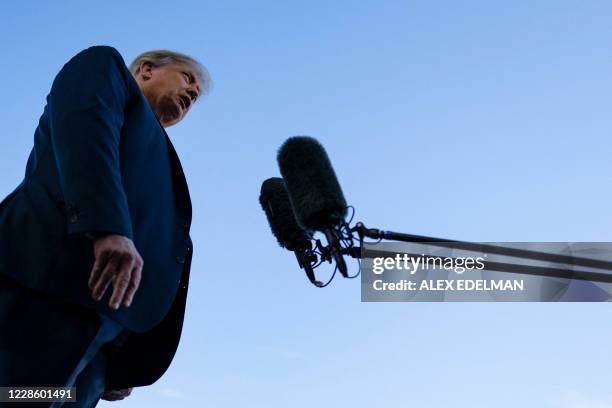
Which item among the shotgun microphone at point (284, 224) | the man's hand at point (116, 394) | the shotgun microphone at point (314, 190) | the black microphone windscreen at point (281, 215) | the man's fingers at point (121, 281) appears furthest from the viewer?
the black microphone windscreen at point (281, 215)

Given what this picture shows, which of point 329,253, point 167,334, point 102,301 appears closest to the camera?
point 102,301

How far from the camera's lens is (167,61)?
3660mm

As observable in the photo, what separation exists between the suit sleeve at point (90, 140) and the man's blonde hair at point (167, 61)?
842mm

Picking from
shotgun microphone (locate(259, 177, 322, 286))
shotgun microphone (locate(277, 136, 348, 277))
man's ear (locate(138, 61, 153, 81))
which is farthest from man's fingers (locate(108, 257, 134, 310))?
man's ear (locate(138, 61, 153, 81))

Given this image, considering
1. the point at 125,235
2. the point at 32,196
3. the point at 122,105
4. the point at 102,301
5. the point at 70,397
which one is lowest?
the point at 70,397

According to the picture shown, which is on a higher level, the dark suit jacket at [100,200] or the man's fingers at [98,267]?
the dark suit jacket at [100,200]

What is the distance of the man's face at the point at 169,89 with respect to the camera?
11.5 ft

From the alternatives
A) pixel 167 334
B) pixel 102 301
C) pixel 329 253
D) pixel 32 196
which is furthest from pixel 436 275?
pixel 32 196

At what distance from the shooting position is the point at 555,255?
3.10m

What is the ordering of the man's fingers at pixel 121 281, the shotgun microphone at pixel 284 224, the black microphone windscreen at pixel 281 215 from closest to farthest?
the man's fingers at pixel 121 281 < the shotgun microphone at pixel 284 224 < the black microphone windscreen at pixel 281 215

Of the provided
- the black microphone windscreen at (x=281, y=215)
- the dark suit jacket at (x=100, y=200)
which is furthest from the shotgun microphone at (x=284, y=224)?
the dark suit jacket at (x=100, y=200)

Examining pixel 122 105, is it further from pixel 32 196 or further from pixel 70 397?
pixel 70 397

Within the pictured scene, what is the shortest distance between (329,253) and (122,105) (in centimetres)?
114

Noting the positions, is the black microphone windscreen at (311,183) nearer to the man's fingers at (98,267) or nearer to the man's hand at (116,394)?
the man's hand at (116,394)
